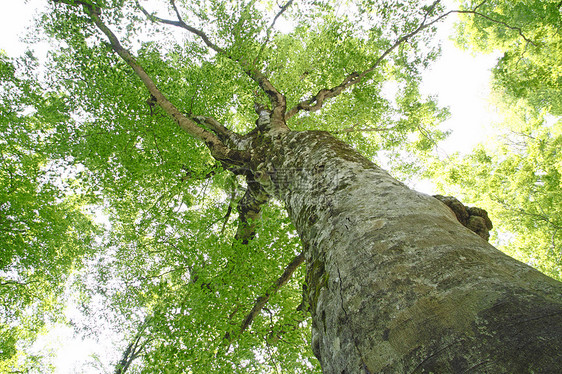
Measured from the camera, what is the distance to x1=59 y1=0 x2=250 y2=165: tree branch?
502cm

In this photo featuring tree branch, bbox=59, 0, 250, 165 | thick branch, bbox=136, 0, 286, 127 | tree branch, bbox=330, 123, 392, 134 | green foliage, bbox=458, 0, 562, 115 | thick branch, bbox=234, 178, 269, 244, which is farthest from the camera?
tree branch, bbox=330, 123, 392, 134

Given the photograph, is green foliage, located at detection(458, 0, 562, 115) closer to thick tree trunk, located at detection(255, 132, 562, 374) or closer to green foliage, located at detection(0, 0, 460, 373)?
green foliage, located at detection(0, 0, 460, 373)

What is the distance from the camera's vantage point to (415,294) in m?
1.18

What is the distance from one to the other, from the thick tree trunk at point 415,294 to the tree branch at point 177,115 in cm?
309


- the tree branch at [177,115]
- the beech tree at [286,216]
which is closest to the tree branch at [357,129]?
the beech tree at [286,216]

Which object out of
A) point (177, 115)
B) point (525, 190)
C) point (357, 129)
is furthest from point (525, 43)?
point (177, 115)

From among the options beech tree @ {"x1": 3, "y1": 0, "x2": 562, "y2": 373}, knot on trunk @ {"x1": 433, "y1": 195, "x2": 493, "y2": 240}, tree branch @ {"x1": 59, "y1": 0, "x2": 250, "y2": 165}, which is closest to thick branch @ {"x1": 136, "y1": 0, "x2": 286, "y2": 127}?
beech tree @ {"x1": 3, "y1": 0, "x2": 562, "y2": 373}

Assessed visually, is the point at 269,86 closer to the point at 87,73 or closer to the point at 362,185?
the point at 87,73

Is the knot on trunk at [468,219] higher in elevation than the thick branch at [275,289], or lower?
lower

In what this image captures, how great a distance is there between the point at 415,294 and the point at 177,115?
19.7ft

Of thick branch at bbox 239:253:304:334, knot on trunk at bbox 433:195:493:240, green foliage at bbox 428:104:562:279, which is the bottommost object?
knot on trunk at bbox 433:195:493:240

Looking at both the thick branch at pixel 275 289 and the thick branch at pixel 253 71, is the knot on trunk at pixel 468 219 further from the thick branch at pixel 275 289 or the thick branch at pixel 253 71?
the thick branch at pixel 253 71

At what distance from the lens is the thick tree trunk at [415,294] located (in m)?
0.88

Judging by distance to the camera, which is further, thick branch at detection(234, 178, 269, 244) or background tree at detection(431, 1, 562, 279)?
background tree at detection(431, 1, 562, 279)
